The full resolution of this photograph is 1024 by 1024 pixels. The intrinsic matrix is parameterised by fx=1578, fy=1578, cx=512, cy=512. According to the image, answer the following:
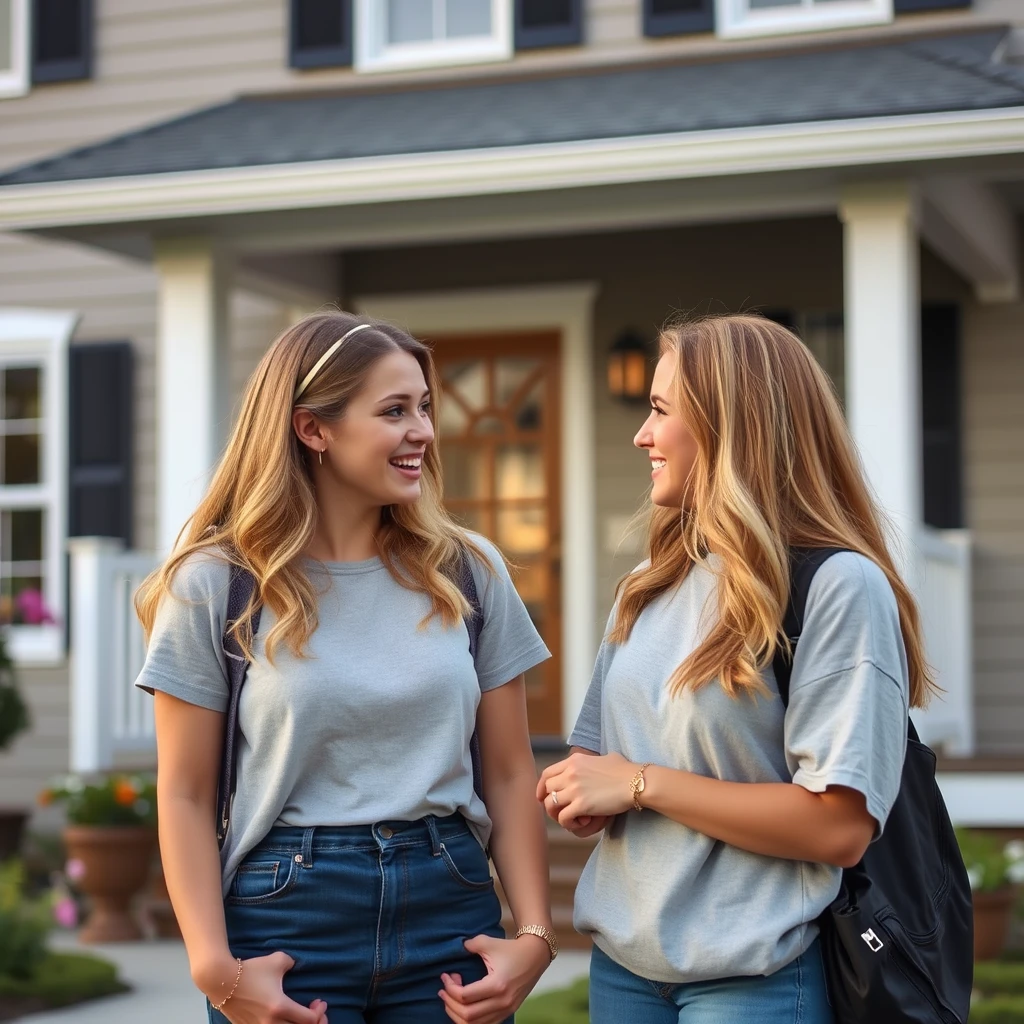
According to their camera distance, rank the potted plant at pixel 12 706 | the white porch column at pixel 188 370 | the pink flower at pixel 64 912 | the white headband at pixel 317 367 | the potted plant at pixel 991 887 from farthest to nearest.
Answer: the potted plant at pixel 12 706, the white porch column at pixel 188 370, the pink flower at pixel 64 912, the potted plant at pixel 991 887, the white headband at pixel 317 367

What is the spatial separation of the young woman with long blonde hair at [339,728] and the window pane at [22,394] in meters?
7.04

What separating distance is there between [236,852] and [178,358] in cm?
508

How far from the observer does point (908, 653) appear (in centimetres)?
212

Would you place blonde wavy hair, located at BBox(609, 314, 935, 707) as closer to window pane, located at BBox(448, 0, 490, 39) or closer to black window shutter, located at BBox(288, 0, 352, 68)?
window pane, located at BBox(448, 0, 490, 39)

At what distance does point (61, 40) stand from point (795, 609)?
316 inches

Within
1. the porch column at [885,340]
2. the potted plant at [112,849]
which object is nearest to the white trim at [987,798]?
the porch column at [885,340]

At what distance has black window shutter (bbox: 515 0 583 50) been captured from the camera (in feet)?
26.5

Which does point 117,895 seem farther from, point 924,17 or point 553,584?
point 924,17

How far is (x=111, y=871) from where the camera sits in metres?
6.72

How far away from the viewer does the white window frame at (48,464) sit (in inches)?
347

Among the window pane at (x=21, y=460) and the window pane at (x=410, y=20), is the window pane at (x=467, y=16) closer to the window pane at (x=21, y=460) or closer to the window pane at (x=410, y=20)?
the window pane at (x=410, y=20)

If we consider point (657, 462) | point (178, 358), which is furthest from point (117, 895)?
point (657, 462)

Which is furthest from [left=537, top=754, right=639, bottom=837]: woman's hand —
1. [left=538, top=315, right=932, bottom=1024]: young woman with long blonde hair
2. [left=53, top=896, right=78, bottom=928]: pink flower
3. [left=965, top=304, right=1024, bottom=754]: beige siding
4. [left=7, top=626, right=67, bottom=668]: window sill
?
[left=7, top=626, right=67, bottom=668]: window sill

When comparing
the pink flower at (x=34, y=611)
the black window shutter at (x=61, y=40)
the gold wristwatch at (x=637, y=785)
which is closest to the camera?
the gold wristwatch at (x=637, y=785)
